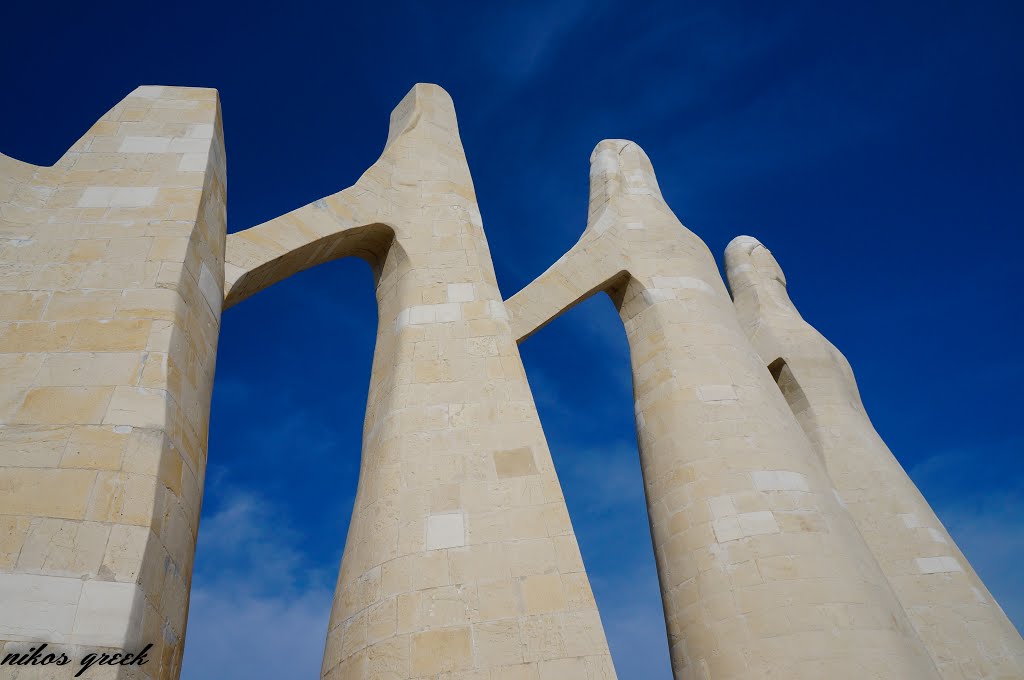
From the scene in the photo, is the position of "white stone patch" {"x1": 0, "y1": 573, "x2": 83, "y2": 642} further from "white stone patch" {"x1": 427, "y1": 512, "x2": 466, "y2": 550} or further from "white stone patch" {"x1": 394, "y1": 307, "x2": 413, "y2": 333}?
"white stone patch" {"x1": 394, "y1": 307, "x2": 413, "y2": 333}

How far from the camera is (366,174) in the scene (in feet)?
25.7

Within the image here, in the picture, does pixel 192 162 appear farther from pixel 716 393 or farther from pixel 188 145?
pixel 716 393

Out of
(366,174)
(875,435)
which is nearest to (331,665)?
(366,174)

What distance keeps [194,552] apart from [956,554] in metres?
10.3

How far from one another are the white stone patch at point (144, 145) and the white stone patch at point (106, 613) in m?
3.89

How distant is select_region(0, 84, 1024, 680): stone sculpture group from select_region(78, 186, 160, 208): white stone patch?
2 cm

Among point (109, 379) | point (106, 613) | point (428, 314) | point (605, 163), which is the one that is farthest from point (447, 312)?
point (605, 163)

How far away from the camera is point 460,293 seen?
676 centimetres

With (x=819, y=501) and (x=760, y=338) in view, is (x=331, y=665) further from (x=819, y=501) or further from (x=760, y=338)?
(x=760, y=338)

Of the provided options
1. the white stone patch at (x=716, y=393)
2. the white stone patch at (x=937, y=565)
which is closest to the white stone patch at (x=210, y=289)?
the white stone patch at (x=716, y=393)

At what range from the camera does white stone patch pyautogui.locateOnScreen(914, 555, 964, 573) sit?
32.0 feet

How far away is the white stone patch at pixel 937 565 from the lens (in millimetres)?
9742

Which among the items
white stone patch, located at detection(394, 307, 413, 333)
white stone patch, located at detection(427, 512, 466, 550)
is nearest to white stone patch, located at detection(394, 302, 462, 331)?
white stone patch, located at detection(394, 307, 413, 333)

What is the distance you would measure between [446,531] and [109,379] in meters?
2.41
